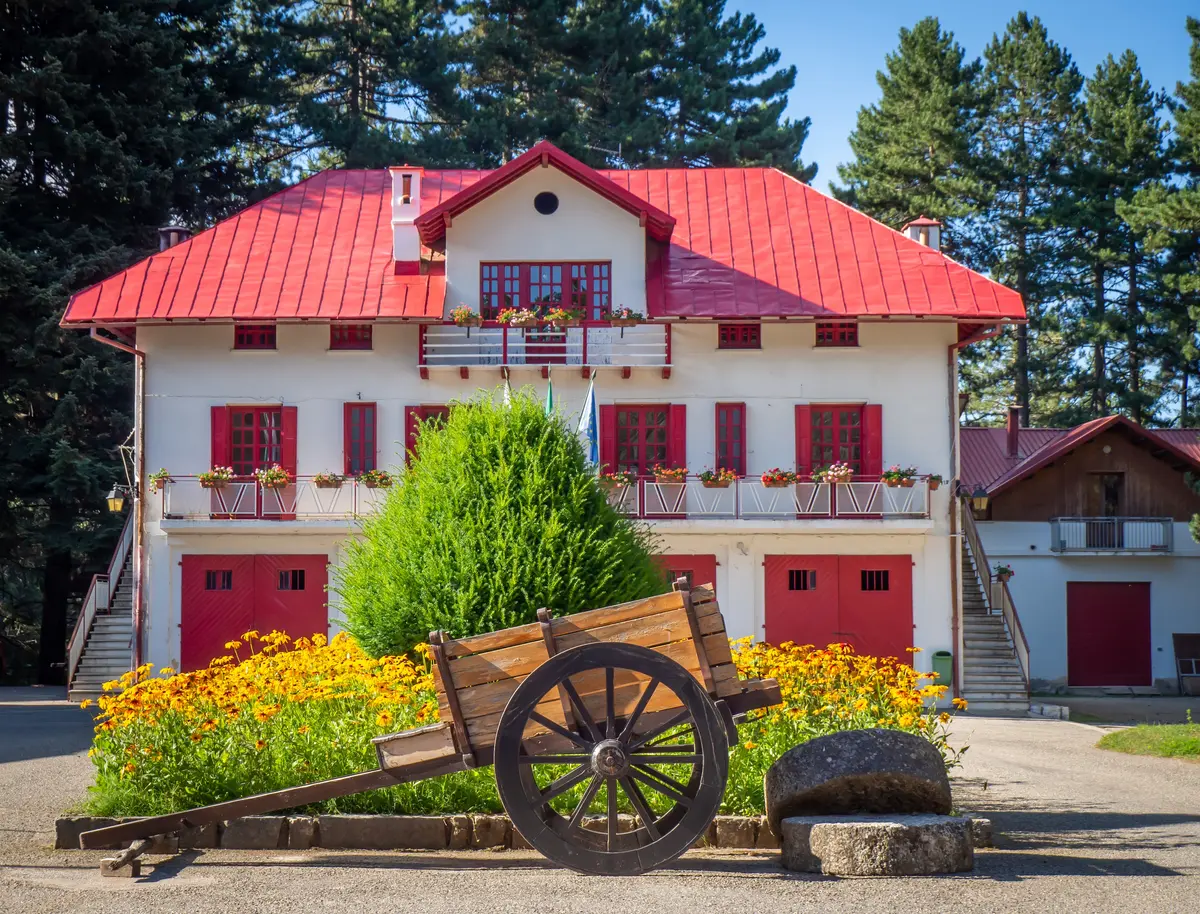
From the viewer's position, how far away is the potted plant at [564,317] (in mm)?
26516

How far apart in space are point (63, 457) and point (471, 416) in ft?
70.1

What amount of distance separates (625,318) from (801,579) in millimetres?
5908

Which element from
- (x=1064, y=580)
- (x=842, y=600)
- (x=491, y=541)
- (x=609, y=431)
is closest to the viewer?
(x=491, y=541)

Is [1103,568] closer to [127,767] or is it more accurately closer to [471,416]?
[471,416]

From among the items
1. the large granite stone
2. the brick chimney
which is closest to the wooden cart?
the large granite stone

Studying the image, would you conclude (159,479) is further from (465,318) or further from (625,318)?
(625,318)

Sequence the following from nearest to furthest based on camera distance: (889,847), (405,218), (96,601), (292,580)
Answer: (889,847) < (292,580) < (405,218) < (96,601)

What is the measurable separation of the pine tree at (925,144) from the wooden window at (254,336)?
2465 cm

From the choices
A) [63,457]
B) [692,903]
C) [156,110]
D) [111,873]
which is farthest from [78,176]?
[692,903]

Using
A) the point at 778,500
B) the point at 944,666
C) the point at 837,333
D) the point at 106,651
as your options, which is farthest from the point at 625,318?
the point at 106,651

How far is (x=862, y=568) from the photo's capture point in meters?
27.1

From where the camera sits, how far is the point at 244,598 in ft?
89.2

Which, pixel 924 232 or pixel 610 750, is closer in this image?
pixel 610 750

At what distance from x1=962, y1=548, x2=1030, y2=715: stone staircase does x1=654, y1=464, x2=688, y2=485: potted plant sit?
6.53 meters
